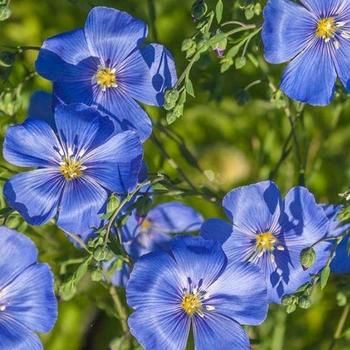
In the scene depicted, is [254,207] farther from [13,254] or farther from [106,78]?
[13,254]

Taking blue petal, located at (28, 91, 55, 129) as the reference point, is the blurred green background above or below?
above

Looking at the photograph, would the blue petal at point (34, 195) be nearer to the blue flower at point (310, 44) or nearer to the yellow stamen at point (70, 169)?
the yellow stamen at point (70, 169)

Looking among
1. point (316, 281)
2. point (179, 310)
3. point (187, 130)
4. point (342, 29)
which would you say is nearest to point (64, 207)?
point (179, 310)

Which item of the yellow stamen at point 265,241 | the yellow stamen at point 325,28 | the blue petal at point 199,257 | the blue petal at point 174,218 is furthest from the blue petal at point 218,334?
the yellow stamen at point 325,28

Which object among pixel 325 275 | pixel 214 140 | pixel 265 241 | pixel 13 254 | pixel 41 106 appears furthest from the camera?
pixel 214 140

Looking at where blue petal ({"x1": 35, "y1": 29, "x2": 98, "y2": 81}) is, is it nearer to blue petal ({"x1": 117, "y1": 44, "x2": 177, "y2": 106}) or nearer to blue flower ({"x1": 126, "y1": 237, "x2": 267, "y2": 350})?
blue petal ({"x1": 117, "y1": 44, "x2": 177, "y2": 106})

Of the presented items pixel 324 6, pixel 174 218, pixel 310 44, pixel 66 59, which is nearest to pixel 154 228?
pixel 174 218

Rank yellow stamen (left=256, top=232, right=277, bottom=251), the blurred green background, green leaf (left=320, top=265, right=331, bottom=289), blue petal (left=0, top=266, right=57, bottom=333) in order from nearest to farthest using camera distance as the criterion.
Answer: green leaf (left=320, top=265, right=331, bottom=289) < blue petal (left=0, top=266, right=57, bottom=333) < yellow stamen (left=256, top=232, right=277, bottom=251) < the blurred green background

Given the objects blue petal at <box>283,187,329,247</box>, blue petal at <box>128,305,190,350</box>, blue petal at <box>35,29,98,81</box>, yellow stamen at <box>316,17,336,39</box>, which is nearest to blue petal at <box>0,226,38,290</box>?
blue petal at <box>128,305,190,350</box>
